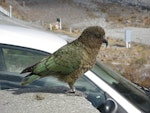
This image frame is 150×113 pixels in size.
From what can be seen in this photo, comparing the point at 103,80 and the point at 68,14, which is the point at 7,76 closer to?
the point at 103,80

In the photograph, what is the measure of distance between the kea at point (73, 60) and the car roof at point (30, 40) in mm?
549

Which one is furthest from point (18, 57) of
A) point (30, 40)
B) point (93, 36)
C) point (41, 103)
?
point (41, 103)

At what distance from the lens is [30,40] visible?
4.16 m

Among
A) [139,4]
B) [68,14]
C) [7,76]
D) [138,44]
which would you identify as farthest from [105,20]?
[7,76]

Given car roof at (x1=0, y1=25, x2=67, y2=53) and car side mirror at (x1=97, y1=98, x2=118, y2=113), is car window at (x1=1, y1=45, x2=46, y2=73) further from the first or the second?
car side mirror at (x1=97, y1=98, x2=118, y2=113)

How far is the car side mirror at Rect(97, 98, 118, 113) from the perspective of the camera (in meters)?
3.71

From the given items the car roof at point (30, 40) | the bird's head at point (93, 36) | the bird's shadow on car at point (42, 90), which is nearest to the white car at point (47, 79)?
the car roof at point (30, 40)

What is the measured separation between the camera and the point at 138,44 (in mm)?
25344

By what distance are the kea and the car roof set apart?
0.55m

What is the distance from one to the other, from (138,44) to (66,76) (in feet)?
72.2

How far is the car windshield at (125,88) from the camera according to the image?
4.27 m

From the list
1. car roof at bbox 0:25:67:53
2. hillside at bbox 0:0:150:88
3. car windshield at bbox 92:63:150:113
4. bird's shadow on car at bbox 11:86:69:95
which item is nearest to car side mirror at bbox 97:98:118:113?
bird's shadow on car at bbox 11:86:69:95

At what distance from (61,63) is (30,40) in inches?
25.5

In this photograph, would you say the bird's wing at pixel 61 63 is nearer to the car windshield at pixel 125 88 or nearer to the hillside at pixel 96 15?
the car windshield at pixel 125 88
